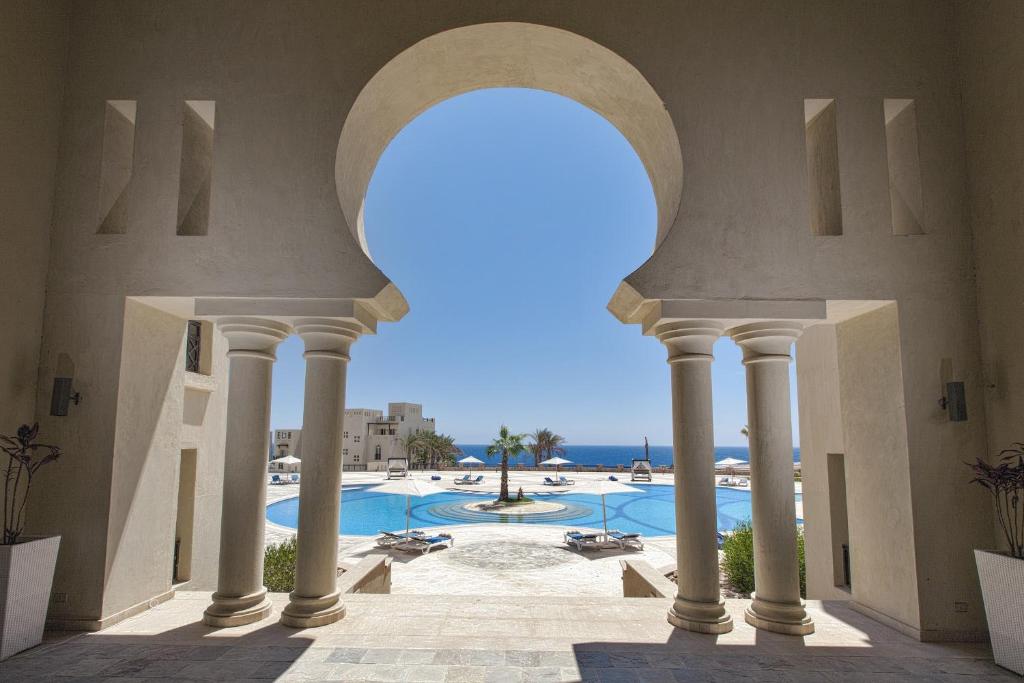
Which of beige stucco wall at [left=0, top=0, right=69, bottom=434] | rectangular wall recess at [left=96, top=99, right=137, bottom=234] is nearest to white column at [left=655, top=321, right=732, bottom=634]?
rectangular wall recess at [left=96, top=99, right=137, bottom=234]

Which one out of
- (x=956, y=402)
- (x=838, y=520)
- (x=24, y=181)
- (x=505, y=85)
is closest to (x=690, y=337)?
(x=956, y=402)

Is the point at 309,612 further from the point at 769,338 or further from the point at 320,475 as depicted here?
the point at 769,338

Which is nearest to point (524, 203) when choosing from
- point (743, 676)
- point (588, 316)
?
point (588, 316)

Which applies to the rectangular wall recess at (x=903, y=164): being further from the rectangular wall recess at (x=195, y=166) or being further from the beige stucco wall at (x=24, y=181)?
the beige stucco wall at (x=24, y=181)

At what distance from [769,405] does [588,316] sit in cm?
10348

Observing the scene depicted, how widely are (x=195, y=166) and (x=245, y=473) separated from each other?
5144mm

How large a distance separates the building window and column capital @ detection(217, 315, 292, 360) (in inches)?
250

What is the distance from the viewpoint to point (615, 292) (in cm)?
871


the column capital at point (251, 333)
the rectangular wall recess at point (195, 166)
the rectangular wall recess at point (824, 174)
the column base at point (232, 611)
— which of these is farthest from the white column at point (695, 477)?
the rectangular wall recess at point (195, 166)

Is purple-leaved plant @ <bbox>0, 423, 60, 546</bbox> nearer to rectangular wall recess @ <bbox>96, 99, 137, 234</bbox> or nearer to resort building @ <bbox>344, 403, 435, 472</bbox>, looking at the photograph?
rectangular wall recess @ <bbox>96, 99, 137, 234</bbox>

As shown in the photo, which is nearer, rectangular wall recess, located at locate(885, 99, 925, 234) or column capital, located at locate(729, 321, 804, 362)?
column capital, located at locate(729, 321, 804, 362)

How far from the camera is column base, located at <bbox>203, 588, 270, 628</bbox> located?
27.0ft

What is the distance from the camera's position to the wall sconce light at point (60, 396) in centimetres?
813

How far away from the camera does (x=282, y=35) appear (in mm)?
9047
